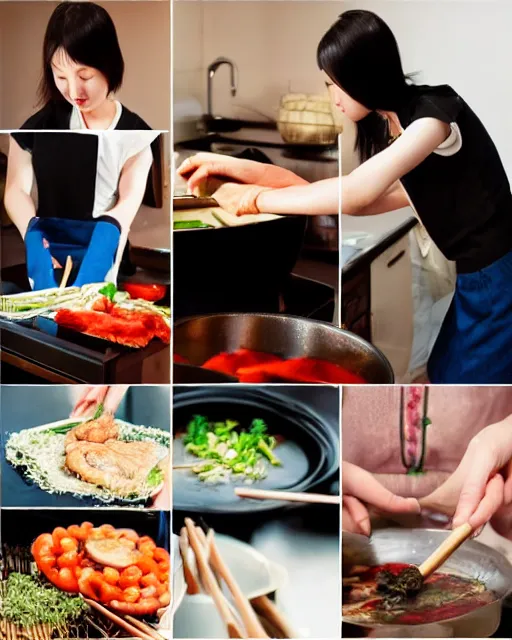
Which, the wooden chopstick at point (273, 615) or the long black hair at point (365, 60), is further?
the wooden chopstick at point (273, 615)

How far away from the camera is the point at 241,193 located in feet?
6.82

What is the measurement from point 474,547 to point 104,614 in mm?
1031

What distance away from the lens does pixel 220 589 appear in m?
2.12

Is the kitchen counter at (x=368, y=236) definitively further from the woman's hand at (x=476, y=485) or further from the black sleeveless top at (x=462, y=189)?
the woman's hand at (x=476, y=485)

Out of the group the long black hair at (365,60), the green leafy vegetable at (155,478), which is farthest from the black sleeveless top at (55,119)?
the green leafy vegetable at (155,478)

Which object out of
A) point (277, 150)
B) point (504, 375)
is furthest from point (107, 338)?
point (504, 375)

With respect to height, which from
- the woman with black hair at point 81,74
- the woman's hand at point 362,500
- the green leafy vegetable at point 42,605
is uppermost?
the woman with black hair at point 81,74

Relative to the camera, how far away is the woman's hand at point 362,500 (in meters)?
2.12

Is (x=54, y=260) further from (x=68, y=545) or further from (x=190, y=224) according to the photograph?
(x=68, y=545)

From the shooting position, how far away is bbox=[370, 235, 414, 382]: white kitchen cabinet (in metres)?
2.07

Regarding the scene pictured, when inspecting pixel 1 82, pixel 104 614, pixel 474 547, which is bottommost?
pixel 104 614

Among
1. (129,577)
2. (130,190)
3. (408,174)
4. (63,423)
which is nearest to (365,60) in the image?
(408,174)

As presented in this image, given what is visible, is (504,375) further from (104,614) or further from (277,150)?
(104,614)

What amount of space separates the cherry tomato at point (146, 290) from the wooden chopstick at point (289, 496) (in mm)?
570
